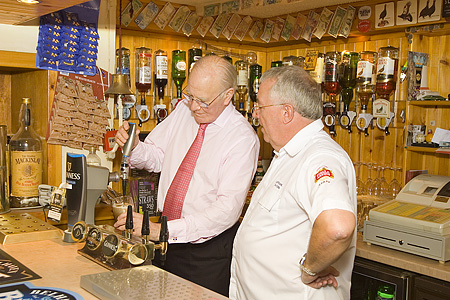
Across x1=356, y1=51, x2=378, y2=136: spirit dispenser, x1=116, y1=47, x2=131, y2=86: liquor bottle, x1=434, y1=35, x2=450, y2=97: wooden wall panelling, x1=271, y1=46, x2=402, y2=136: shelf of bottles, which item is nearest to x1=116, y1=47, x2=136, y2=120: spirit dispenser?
x1=116, y1=47, x2=131, y2=86: liquor bottle

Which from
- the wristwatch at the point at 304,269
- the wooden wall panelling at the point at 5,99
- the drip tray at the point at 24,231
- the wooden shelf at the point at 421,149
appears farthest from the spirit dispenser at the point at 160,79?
the wristwatch at the point at 304,269

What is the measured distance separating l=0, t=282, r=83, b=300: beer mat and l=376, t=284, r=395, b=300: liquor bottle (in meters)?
1.93

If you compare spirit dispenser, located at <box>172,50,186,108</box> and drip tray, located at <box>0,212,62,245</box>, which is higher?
spirit dispenser, located at <box>172,50,186,108</box>

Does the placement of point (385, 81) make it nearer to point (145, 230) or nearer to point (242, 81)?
point (242, 81)

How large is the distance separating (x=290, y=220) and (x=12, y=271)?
3.48ft

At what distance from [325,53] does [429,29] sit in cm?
94

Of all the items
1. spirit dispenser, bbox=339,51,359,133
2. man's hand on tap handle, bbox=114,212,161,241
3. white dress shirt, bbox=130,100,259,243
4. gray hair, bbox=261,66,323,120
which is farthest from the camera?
spirit dispenser, bbox=339,51,359,133

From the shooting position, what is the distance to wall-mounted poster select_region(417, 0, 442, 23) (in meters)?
3.24

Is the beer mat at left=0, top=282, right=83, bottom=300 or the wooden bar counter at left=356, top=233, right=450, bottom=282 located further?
the wooden bar counter at left=356, top=233, right=450, bottom=282

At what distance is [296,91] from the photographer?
2127 mm

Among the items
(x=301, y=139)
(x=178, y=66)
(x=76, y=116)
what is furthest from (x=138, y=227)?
(x=178, y=66)

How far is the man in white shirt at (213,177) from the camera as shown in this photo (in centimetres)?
264

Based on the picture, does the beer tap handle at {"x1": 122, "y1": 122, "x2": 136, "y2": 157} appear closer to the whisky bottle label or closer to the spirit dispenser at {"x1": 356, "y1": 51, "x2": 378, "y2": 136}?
the whisky bottle label

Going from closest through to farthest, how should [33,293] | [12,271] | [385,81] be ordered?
[33,293]
[12,271]
[385,81]
